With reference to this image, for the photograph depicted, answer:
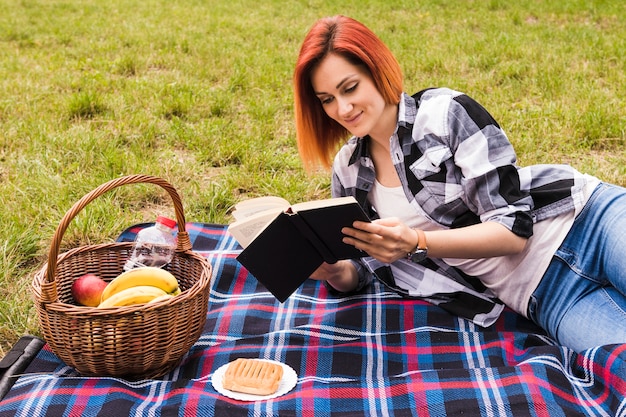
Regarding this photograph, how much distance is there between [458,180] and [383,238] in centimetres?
43

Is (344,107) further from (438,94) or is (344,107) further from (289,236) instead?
(289,236)

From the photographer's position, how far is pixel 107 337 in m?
2.11

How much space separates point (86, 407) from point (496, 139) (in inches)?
61.5

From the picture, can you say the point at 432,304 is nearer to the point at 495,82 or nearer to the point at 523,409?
the point at 523,409

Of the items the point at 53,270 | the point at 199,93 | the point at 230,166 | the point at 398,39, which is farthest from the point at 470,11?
the point at 53,270

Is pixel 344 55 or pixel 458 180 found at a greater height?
pixel 344 55

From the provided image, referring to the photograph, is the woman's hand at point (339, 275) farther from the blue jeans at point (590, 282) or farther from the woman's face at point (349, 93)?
the blue jeans at point (590, 282)

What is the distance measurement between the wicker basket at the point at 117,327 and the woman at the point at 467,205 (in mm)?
593

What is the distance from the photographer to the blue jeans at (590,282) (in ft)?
7.55

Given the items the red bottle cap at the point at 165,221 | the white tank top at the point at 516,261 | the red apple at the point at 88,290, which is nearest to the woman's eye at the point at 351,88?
the white tank top at the point at 516,261

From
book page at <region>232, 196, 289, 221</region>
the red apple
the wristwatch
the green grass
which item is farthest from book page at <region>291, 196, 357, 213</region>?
the green grass

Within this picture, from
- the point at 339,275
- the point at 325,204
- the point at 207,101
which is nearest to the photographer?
the point at 325,204

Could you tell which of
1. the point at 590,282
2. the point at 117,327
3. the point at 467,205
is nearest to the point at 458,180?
the point at 467,205

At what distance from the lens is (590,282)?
2432mm
